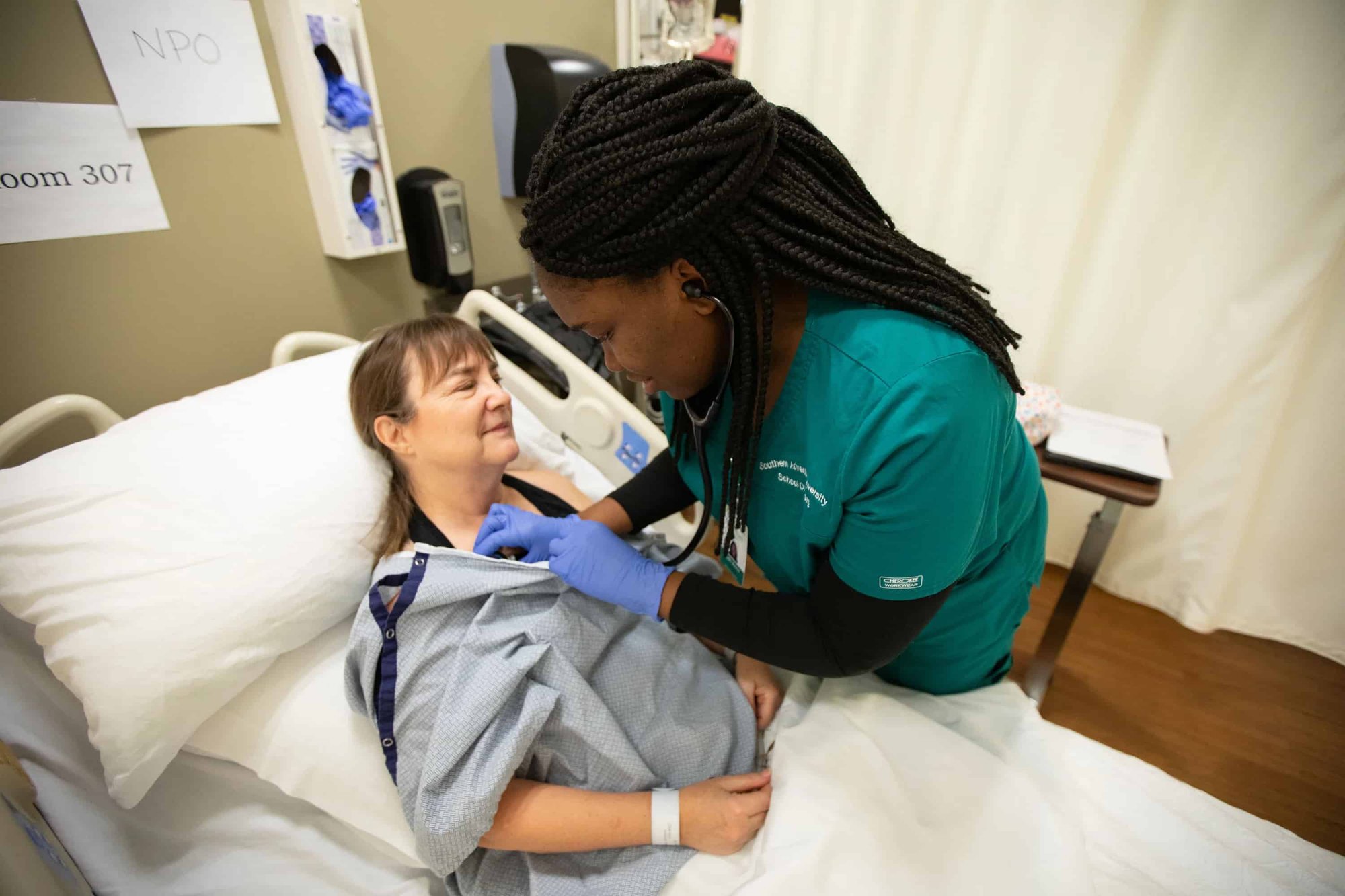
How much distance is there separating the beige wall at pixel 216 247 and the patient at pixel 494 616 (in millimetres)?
495

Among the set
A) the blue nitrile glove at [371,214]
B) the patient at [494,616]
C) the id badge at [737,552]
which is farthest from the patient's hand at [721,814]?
the blue nitrile glove at [371,214]

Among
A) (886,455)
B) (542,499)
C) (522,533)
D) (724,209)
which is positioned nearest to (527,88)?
(542,499)

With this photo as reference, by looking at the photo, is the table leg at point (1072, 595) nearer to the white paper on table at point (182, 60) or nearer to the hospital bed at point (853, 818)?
the hospital bed at point (853, 818)

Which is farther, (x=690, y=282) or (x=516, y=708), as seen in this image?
(x=516, y=708)

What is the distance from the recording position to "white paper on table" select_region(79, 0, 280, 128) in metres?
1.11

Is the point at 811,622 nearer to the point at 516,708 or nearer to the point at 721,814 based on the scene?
the point at 721,814

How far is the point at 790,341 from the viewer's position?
0.73m

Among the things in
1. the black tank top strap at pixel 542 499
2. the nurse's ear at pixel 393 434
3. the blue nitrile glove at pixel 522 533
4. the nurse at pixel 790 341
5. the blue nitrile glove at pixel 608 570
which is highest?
the nurse at pixel 790 341

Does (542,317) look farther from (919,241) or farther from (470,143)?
(919,241)

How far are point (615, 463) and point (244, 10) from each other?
118cm

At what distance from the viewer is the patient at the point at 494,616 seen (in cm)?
85

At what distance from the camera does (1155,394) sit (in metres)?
1.85

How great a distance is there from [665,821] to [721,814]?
0.25 feet

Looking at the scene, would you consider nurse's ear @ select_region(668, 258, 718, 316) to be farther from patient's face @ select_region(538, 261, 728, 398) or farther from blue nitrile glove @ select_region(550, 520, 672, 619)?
blue nitrile glove @ select_region(550, 520, 672, 619)
